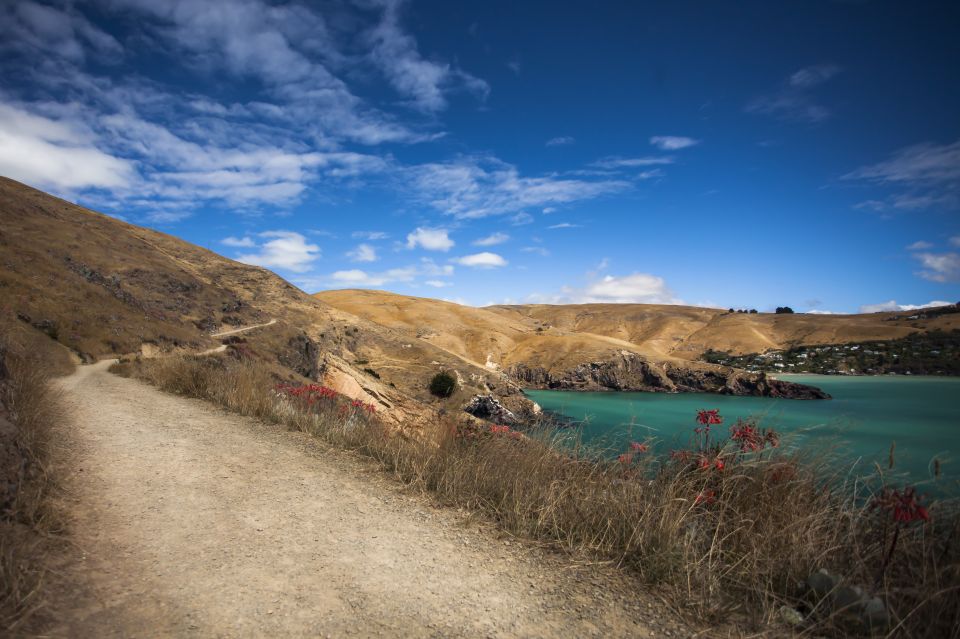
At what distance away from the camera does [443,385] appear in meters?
38.8

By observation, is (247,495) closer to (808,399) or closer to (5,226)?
(5,226)

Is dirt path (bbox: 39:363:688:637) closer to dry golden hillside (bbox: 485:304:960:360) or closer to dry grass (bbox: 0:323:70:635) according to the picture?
dry grass (bbox: 0:323:70:635)

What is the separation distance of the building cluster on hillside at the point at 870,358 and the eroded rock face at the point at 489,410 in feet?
191

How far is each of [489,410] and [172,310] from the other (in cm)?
2723

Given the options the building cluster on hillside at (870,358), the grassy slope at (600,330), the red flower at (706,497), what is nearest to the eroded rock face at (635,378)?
the grassy slope at (600,330)

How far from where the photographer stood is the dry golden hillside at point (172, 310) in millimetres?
23125

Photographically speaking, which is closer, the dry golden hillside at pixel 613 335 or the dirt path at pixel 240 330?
the dirt path at pixel 240 330

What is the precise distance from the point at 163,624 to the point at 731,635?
3694 mm

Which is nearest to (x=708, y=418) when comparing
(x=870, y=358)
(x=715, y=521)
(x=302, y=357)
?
(x=715, y=521)

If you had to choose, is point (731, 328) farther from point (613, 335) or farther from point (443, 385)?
point (443, 385)

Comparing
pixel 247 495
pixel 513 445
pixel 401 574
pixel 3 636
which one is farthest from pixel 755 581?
pixel 247 495

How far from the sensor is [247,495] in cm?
500

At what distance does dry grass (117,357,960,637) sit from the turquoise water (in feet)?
48.4

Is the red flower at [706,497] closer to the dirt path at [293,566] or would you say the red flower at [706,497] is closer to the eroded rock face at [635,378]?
the dirt path at [293,566]
